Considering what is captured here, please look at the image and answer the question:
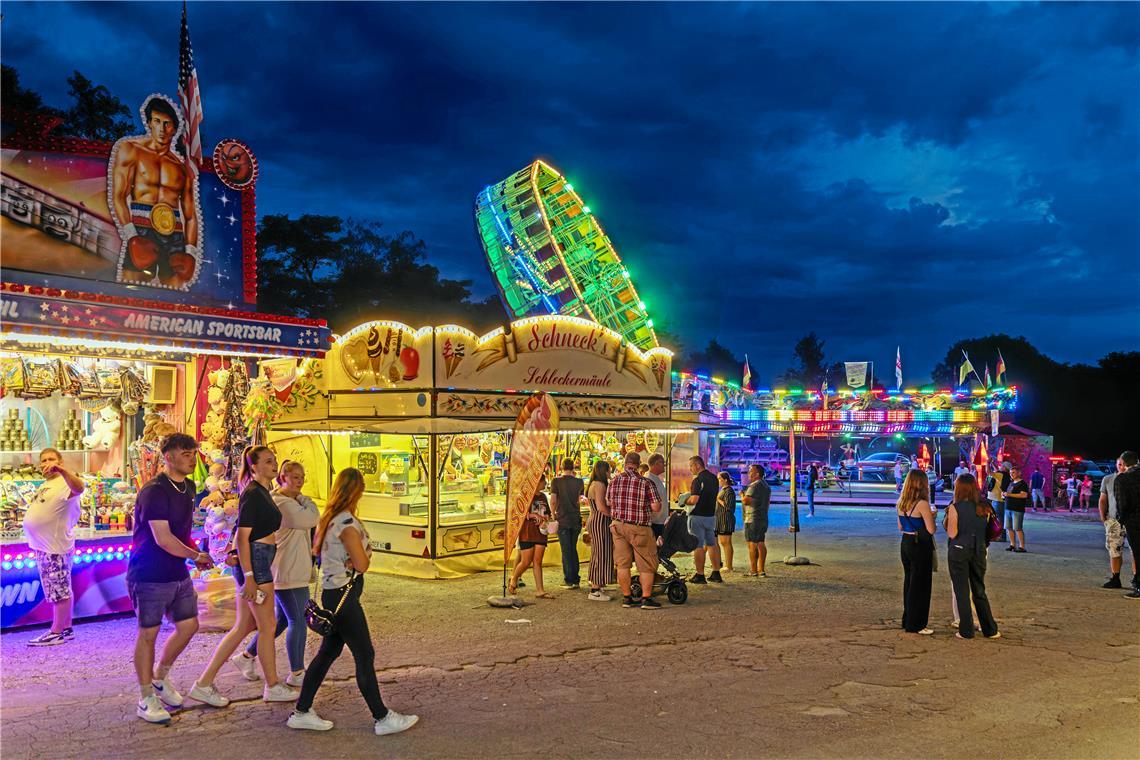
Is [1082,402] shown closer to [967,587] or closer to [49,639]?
[967,587]

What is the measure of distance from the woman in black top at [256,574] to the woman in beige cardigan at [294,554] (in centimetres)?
9

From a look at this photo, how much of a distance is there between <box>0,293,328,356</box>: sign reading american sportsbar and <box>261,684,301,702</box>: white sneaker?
449cm

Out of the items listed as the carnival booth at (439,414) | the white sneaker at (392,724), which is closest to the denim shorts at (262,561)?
the white sneaker at (392,724)

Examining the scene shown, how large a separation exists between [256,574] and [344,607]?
941 millimetres

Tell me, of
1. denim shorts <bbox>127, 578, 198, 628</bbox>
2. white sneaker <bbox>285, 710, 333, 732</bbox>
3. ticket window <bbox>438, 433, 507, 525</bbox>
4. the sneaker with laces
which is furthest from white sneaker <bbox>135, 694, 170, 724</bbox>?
ticket window <bbox>438, 433, 507, 525</bbox>

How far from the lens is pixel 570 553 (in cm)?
1109

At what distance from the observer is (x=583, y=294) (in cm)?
1803

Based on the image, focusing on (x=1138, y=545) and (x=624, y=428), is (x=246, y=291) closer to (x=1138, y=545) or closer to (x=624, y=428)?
(x=624, y=428)

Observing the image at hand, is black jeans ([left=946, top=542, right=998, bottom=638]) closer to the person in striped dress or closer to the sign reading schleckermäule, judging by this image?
the person in striped dress

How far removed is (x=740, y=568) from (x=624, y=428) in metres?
3.42

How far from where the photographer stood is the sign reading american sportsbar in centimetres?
812

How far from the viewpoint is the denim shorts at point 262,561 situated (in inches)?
229

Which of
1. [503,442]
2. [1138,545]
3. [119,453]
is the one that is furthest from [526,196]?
[1138,545]

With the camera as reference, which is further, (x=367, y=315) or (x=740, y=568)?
(x=367, y=315)
